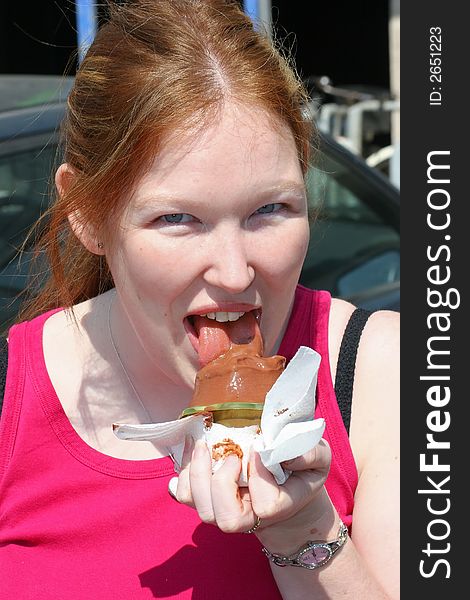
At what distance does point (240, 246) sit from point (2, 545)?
79cm

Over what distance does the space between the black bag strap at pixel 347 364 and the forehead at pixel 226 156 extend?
15.7 inches

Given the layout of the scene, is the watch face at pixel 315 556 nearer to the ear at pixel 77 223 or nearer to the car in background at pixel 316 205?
the ear at pixel 77 223

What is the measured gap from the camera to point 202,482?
1529mm

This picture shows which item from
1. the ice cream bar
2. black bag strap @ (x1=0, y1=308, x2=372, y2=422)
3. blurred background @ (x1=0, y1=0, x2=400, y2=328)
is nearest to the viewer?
the ice cream bar

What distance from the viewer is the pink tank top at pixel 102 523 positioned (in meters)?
1.84

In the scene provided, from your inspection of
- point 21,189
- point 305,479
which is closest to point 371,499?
point 305,479

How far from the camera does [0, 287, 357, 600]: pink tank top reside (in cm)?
184

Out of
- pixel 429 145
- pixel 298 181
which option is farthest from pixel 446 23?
pixel 298 181

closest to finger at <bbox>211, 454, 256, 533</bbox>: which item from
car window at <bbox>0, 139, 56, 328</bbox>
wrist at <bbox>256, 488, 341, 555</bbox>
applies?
wrist at <bbox>256, 488, 341, 555</bbox>

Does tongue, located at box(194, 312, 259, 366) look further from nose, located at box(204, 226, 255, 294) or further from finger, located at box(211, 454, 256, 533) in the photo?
finger, located at box(211, 454, 256, 533)

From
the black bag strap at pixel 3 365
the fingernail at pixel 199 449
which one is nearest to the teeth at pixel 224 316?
the fingernail at pixel 199 449

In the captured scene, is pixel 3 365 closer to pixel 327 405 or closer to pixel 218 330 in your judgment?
pixel 218 330

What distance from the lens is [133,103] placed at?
183 centimetres

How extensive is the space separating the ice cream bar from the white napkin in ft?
0.07
